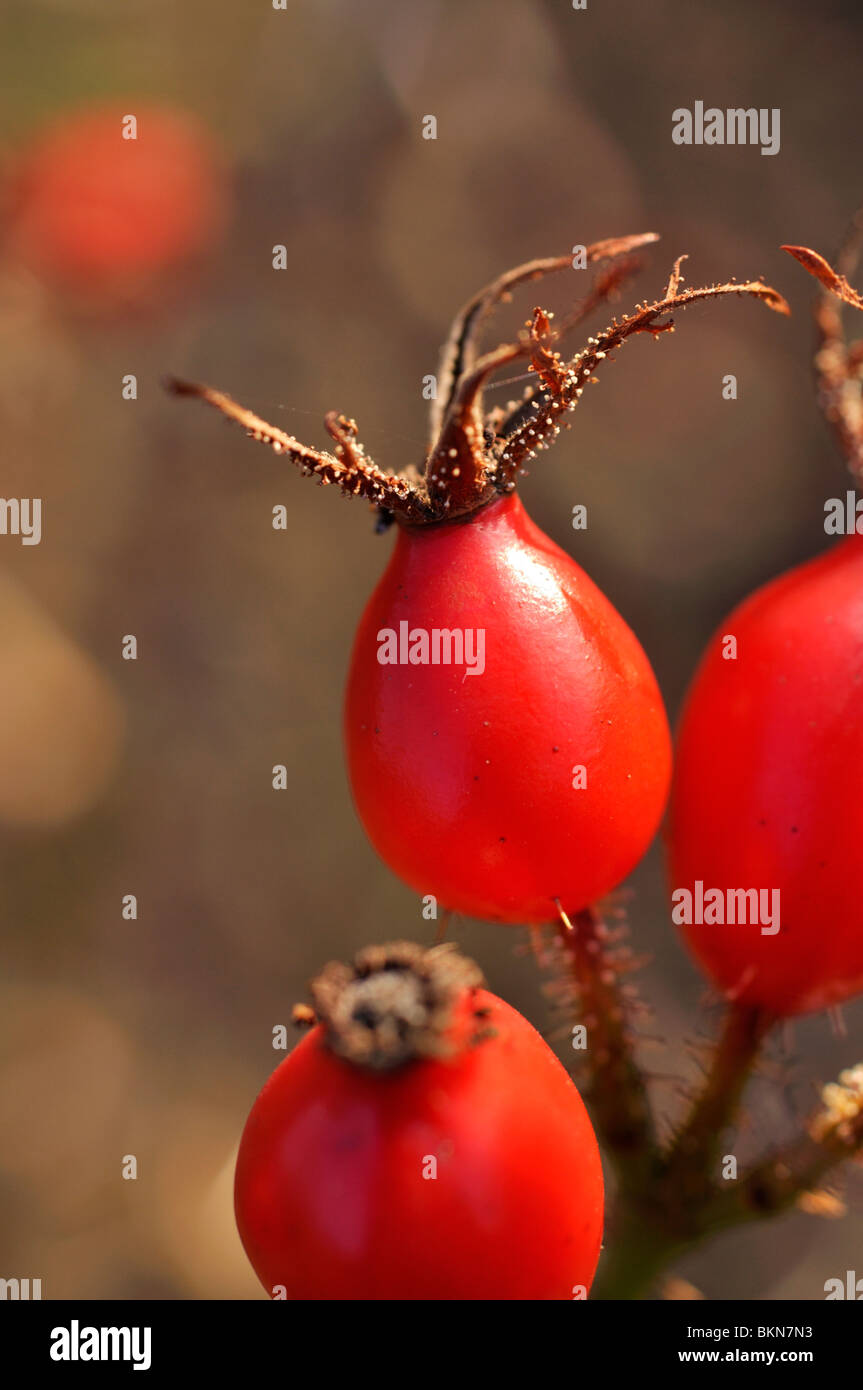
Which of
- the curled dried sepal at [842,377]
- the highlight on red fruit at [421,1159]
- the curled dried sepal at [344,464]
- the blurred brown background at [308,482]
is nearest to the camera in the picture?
the highlight on red fruit at [421,1159]

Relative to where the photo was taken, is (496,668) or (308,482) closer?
(496,668)

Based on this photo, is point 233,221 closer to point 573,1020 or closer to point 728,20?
point 728,20

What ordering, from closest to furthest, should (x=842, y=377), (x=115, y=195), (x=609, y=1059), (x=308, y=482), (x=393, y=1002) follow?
1. (x=393, y=1002)
2. (x=842, y=377)
3. (x=609, y=1059)
4. (x=115, y=195)
5. (x=308, y=482)

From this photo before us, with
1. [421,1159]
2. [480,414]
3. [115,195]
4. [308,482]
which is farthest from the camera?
[308,482]

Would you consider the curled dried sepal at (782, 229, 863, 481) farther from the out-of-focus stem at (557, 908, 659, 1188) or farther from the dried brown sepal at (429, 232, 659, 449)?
the out-of-focus stem at (557, 908, 659, 1188)

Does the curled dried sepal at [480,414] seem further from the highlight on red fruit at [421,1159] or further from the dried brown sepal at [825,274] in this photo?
the highlight on red fruit at [421,1159]

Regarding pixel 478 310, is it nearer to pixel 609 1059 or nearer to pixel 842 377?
pixel 842 377

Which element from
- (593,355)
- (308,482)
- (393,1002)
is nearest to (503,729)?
(393,1002)

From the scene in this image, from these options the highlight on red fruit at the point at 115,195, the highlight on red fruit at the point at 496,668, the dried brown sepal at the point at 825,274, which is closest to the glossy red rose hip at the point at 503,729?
the highlight on red fruit at the point at 496,668
